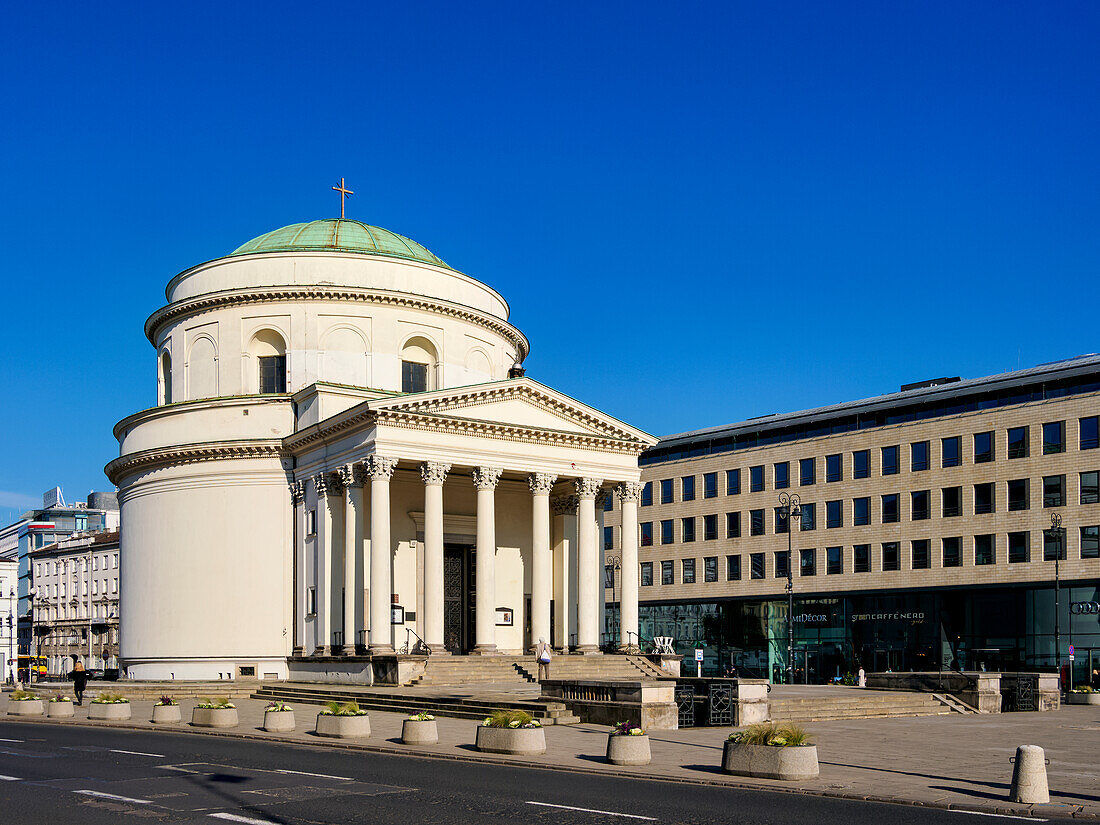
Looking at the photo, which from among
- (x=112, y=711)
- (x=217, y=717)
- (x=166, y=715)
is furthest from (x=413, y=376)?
(x=217, y=717)

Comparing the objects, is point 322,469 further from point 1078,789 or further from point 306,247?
point 1078,789

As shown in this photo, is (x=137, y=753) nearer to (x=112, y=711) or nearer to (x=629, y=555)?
(x=112, y=711)

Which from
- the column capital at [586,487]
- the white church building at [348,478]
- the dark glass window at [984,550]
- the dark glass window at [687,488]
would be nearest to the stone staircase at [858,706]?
the white church building at [348,478]

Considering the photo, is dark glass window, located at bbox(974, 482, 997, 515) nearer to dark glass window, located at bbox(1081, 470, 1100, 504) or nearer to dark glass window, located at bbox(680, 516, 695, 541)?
dark glass window, located at bbox(1081, 470, 1100, 504)

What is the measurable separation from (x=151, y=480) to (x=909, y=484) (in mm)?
45058

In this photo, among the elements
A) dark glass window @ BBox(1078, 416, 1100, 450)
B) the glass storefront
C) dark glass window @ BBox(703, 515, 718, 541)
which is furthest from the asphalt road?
dark glass window @ BBox(703, 515, 718, 541)

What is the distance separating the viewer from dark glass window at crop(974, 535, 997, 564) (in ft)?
240

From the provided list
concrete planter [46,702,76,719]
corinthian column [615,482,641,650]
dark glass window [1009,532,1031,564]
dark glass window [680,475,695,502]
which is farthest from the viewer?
dark glass window [680,475,695,502]

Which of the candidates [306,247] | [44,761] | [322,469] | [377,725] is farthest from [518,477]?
[44,761]

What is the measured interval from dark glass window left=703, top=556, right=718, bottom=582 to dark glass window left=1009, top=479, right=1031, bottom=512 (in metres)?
22.3

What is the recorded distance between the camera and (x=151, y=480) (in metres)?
57.9

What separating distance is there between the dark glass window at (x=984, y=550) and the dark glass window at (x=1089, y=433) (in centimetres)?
773

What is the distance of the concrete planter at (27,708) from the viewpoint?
39844 mm

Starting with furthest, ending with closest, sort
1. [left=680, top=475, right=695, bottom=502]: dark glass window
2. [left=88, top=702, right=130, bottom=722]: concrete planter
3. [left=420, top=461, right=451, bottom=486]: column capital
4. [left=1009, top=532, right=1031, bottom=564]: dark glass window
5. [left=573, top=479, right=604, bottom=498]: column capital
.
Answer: [left=680, top=475, right=695, bottom=502]: dark glass window → [left=1009, top=532, right=1031, bottom=564]: dark glass window → [left=573, top=479, right=604, bottom=498]: column capital → [left=420, top=461, right=451, bottom=486]: column capital → [left=88, top=702, right=130, bottom=722]: concrete planter
